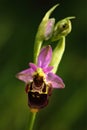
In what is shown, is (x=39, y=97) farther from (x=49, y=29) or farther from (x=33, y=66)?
(x=49, y=29)

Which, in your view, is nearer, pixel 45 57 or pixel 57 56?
pixel 45 57

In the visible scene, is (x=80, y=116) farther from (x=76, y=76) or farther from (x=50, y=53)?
(x=50, y=53)

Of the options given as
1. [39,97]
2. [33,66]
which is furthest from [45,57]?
[39,97]

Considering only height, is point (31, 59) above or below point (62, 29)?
below

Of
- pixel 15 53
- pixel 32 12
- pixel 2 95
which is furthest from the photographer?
pixel 32 12

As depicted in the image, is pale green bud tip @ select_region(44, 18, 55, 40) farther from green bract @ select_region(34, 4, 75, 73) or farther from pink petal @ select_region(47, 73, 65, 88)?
pink petal @ select_region(47, 73, 65, 88)

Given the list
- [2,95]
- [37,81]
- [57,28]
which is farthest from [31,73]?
[2,95]

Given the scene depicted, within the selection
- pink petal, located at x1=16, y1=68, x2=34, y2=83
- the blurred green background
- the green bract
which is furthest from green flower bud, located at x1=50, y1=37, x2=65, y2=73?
the blurred green background
